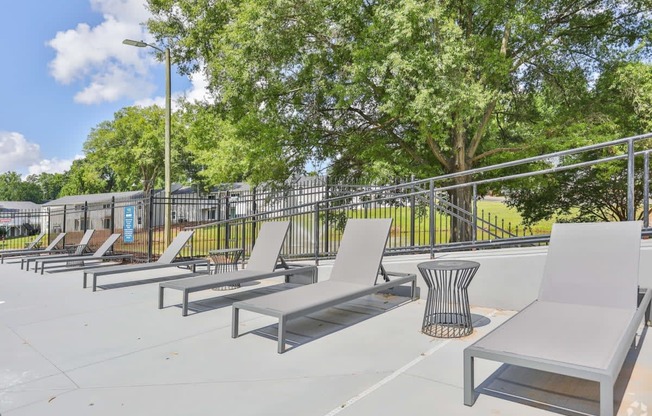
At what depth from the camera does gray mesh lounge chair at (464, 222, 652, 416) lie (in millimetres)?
2429

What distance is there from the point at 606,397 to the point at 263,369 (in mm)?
2516

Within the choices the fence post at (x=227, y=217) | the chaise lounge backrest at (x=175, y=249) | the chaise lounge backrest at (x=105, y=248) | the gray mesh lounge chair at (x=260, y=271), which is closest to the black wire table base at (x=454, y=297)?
the gray mesh lounge chair at (x=260, y=271)

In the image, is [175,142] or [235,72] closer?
[235,72]

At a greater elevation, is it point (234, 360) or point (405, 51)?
point (405, 51)

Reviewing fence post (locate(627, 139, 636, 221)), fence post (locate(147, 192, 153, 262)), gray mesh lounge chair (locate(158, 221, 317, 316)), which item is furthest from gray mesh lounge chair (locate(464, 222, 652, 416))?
fence post (locate(147, 192, 153, 262))

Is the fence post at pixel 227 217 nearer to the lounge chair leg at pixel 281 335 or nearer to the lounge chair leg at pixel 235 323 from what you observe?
the lounge chair leg at pixel 235 323

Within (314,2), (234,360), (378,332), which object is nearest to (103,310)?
(234,360)

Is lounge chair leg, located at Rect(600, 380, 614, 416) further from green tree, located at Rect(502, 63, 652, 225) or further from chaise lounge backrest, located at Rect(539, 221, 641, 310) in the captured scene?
green tree, located at Rect(502, 63, 652, 225)

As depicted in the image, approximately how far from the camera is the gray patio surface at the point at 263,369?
279 cm

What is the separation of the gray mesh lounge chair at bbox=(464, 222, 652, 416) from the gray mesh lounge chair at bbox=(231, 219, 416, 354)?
1881mm

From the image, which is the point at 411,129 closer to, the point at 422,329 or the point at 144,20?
the point at 422,329

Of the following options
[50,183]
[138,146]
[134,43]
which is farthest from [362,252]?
[50,183]

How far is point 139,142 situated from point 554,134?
120 ft

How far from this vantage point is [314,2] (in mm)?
11438
